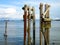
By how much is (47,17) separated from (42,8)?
2.73 feet

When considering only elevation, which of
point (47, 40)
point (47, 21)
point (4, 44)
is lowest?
point (4, 44)

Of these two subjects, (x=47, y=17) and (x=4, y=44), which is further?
(x=4, y=44)

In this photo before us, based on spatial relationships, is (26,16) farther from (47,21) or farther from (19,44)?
(19,44)

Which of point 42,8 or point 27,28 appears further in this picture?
point 27,28

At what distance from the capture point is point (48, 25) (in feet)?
40.2

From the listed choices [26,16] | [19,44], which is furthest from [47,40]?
[19,44]

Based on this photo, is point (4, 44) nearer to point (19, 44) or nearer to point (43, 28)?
point (19, 44)

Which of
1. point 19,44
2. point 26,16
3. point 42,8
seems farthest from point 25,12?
point 19,44

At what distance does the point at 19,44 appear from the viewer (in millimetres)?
35375

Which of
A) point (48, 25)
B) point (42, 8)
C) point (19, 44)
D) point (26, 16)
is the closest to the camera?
point (48, 25)

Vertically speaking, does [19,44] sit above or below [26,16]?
below

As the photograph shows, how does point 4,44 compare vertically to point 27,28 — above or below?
below

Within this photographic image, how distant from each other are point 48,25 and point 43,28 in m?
0.34

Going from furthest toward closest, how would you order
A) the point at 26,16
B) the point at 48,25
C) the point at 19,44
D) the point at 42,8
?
the point at 19,44 → the point at 26,16 → the point at 42,8 → the point at 48,25
